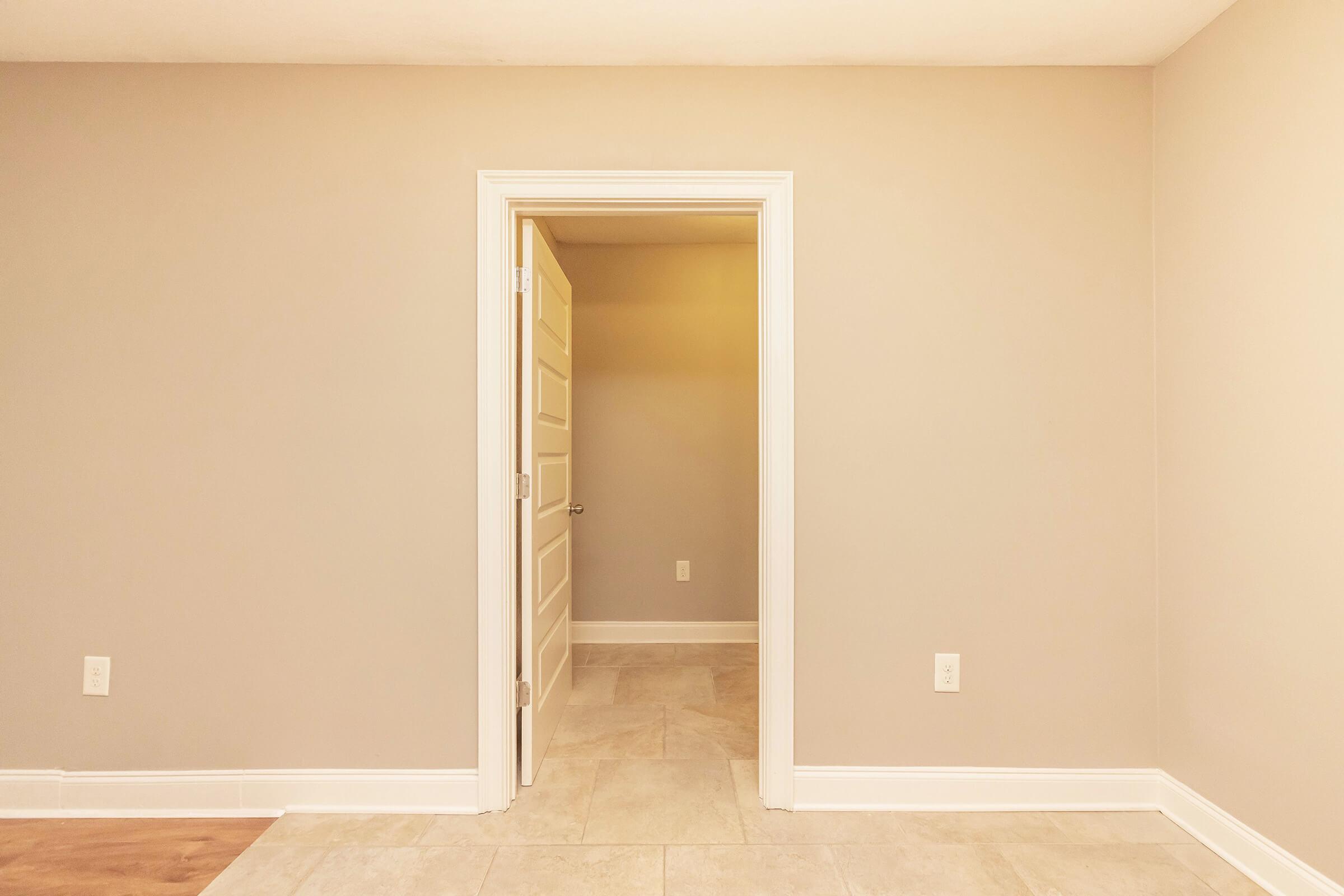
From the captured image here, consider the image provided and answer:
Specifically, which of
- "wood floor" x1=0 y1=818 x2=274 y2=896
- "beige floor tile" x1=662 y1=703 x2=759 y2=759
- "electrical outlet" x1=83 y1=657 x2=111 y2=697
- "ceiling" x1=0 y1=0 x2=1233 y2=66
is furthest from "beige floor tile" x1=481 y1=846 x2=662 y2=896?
"ceiling" x1=0 y1=0 x2=1233 y2=66

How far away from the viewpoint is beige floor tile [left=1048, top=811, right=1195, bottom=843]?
6.07 feet

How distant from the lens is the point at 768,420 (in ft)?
6.61

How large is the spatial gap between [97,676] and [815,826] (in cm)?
231

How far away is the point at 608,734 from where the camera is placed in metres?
2.54

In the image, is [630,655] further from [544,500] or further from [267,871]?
[267,871]

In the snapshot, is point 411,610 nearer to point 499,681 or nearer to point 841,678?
point 499,681

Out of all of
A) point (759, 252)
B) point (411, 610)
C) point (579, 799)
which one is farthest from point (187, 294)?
point (579, 799)

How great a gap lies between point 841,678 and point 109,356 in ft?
8.41

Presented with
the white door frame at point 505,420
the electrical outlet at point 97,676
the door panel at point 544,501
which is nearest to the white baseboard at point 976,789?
the white door frame at point 505,420

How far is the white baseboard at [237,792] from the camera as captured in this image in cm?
198

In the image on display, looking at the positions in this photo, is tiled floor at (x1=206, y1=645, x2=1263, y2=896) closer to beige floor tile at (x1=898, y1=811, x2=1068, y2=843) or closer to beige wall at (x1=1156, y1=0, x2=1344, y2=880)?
beige floor tile at (x1=898, y1=811, x2=1068, y2=843)

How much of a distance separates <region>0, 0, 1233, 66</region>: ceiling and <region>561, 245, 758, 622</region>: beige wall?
1821 mm

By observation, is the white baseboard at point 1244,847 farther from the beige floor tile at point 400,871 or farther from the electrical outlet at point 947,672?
the beige floor tile at point 400,871

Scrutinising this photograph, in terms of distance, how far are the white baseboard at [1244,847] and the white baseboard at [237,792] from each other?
218 cm
